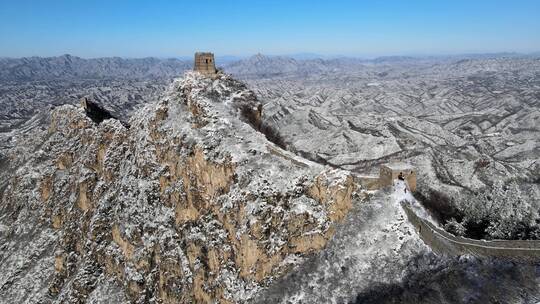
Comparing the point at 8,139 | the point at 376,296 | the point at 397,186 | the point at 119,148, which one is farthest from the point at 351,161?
the point at 8,139

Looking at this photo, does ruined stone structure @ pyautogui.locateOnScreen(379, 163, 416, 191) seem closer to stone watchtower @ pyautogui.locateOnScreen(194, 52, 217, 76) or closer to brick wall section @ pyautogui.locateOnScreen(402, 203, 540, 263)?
brick wall section @ pyautogui.locateOnScreen(402, 203, 540, 263)

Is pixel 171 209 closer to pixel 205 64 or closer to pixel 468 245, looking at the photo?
pixel 205 64

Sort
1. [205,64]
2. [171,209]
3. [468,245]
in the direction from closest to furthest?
[468,245]
[171,209]
[205,64]

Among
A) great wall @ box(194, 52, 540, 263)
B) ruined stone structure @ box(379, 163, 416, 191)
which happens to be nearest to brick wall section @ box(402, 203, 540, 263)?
great wall @ box(194, 52, 540, 263)

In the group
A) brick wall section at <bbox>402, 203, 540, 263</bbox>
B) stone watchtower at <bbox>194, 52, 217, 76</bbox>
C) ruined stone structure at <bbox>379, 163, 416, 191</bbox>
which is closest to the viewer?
brick wall section at <bbox>402, 203, 540, 263</bbox>

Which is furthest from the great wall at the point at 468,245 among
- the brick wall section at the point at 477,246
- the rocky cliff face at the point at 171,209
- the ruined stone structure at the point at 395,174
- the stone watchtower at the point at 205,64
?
the stone watchtower at the point at 205,64

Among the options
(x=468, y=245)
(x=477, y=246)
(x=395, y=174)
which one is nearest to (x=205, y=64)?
(x=395, y=174)

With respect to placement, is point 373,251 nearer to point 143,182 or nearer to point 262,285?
point 262,285
